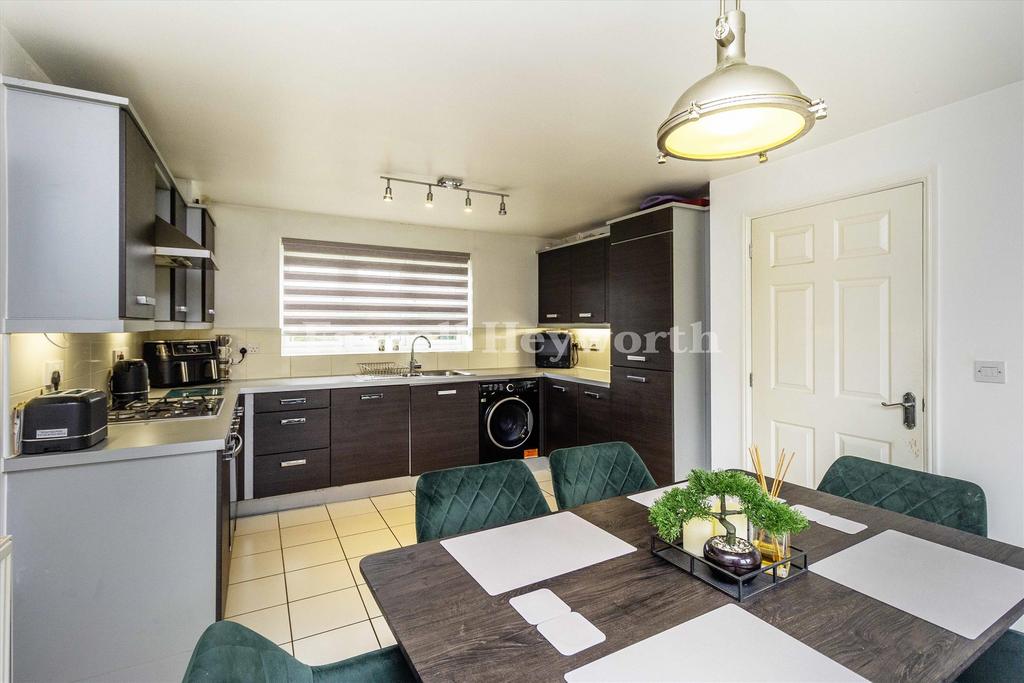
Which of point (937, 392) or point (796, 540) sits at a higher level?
point (937, 392)

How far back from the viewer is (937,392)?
87.2 inches

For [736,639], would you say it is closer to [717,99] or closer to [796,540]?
[796,540]

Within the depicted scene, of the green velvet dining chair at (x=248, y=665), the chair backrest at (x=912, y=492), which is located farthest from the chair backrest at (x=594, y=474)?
the green velvet dining chair at (x=248, y=665)

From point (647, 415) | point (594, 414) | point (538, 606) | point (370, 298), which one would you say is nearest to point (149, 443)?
point (538, 606)

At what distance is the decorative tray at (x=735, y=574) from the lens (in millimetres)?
1086

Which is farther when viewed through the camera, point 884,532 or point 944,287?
point 944,287

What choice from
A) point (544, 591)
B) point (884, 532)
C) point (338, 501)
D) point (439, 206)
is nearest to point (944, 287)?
point (884, 532)

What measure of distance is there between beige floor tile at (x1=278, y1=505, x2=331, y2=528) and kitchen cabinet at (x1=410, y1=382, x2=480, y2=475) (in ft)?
2.45

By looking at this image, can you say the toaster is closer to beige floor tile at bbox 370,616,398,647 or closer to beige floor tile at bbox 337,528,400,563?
beige floor tile at bbox 370,616,398,647

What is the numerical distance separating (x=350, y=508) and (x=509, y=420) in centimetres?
153

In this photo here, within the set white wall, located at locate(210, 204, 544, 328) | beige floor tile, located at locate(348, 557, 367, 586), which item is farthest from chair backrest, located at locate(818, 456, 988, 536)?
white wall, located at locate(210, 204, 544, 328)

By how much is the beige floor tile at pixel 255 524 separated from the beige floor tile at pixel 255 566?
1.41 ft

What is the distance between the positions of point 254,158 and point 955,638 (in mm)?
3428

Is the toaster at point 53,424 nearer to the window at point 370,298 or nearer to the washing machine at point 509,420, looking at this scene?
the window at point 370,298
